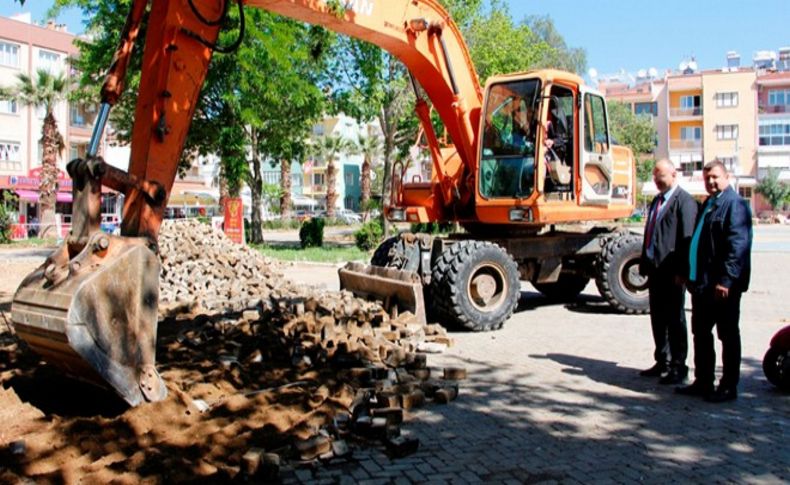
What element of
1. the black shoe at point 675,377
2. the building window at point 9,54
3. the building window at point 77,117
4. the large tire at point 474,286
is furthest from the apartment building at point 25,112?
the black shoe at point 675,377

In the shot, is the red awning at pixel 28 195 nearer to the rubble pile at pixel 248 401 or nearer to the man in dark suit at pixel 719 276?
the rubble pile at pixel 248 401

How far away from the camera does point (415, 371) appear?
6.83m

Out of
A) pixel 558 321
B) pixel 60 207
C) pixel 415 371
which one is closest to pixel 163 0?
pixel 415 371

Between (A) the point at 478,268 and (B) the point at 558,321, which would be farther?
(B) the point at 558,321

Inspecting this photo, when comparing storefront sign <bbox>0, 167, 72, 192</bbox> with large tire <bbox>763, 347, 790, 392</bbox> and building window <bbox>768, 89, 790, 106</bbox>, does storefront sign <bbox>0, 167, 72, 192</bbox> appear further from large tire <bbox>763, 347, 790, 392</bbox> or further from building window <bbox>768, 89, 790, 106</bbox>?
building window <bbox>768, 89, 790, 106</bbox>

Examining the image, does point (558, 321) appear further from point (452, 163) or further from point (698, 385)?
point (698, 385)

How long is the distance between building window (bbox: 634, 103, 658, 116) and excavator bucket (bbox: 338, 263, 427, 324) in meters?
73.8

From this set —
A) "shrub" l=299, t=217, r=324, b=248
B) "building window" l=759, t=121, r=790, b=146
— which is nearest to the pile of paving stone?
"shrub" l=299, t=217, r=324, b=248

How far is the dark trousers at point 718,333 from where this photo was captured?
A: 237 inches

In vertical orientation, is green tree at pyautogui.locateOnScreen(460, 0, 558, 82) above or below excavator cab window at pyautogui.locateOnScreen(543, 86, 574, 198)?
above

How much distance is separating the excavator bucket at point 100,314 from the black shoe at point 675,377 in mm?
4447

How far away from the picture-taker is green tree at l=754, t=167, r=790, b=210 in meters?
62.2

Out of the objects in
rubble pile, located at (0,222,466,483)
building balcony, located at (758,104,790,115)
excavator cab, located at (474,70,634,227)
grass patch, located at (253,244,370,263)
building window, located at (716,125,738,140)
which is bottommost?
rubble pile, located at (0,222,466,483)

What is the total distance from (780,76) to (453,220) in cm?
7232
